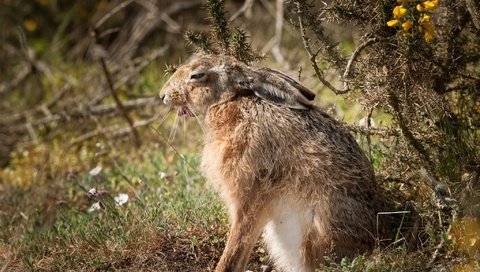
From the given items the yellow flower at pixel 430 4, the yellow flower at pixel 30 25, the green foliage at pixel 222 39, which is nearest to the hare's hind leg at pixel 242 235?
the green foliage at pixel 222 39

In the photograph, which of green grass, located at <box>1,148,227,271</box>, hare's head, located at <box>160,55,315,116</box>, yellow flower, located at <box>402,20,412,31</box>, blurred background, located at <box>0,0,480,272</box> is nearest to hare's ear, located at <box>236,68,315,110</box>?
hare's head, located at <box>160,55,315,116</box>

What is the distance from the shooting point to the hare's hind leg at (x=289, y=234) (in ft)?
13.2

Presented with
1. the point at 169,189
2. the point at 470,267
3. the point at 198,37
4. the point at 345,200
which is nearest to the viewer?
the point at 470,267

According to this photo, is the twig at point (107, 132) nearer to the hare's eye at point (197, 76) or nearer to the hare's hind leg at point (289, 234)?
the hare's eye at point (197, 76)

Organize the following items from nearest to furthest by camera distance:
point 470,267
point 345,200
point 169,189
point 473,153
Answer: point 470,267 → point 345,200 → point 473,153 → point 169,189

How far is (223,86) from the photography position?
14.1ft

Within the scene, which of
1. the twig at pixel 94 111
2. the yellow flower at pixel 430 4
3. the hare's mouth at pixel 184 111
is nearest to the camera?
the yellow flower at pixel 430 4

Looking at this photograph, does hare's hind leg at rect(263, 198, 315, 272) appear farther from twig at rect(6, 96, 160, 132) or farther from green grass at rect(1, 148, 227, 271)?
twig at rect(6, 96, 160, 132)

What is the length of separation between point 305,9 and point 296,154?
0.94m

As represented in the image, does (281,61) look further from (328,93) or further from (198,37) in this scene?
(198,37)

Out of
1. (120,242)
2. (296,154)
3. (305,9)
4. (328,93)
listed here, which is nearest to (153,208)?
(120,242)

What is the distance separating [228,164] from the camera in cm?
412

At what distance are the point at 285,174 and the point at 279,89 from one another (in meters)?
0.43

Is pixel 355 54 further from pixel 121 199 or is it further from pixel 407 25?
pixel 121 199
